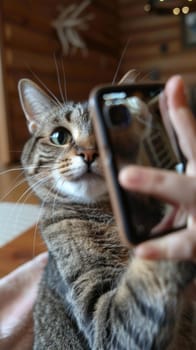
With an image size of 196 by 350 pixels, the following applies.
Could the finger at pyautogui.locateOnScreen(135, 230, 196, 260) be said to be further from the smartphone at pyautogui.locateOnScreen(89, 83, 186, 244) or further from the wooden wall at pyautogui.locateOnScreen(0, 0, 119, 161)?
the wooden wall at pyautogui.locateOnScreen(0, 0, 119, 161)

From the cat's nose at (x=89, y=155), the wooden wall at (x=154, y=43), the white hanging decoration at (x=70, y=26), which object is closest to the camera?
the cat's nose at (x=89, y=155)

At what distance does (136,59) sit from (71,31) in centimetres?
113

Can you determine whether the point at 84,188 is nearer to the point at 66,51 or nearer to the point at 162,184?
the point at 162,184

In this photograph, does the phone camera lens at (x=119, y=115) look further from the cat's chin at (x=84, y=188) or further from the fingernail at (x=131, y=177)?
the cat's chin at (x=84, y=188)

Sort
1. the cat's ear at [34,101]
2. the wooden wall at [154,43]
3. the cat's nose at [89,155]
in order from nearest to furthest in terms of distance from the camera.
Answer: the cat's nose at [89,155] → the cat's ear at [34,101] → the wooden wall at [154,43]

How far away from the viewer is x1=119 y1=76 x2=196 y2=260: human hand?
425mm

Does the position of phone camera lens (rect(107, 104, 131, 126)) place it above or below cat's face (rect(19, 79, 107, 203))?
above

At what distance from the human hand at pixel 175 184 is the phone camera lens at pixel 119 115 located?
0.06 meters

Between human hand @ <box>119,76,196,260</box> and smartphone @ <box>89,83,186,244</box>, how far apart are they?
0.05ft

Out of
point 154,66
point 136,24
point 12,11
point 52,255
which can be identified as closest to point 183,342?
point 52,255

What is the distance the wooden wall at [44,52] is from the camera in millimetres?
3014

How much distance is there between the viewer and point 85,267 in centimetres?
70

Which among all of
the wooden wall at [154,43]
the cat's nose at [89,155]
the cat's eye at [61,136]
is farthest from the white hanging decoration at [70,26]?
the cat's nose at [89,155]

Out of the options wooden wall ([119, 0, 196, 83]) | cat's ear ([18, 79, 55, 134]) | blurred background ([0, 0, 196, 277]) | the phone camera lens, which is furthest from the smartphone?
wooden wall ([119, 0, 196, 83])
